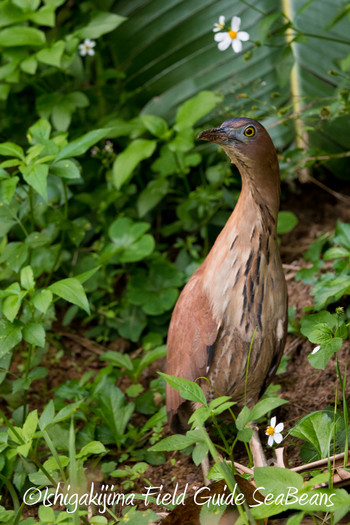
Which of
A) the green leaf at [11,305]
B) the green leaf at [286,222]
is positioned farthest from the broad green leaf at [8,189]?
the green leaf at [286,222]

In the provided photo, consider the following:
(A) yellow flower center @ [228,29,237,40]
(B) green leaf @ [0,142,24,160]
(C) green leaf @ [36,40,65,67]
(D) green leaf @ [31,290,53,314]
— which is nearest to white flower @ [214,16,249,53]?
(A) yellow flower center @ [228,29,237,40]

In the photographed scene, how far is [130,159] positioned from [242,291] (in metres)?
1.60

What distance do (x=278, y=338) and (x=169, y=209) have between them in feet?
7.09

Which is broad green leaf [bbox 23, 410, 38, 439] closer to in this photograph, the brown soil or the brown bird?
the brown soil

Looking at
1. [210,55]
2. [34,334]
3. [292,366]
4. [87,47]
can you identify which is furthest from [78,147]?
[210,55]

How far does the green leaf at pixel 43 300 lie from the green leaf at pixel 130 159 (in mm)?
1387

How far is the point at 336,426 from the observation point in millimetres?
2268

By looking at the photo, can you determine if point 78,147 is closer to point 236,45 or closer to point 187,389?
point 236,45

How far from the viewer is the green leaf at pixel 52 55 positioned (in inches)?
142

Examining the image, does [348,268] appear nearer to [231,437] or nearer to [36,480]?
[231,437]

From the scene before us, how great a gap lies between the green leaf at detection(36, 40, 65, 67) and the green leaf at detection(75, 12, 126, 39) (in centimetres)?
21

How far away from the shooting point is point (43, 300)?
8.36 feet

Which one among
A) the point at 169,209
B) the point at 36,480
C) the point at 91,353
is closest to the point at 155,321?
the point at 91,353

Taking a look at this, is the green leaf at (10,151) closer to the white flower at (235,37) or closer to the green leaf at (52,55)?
the green leaf at (52,55)
